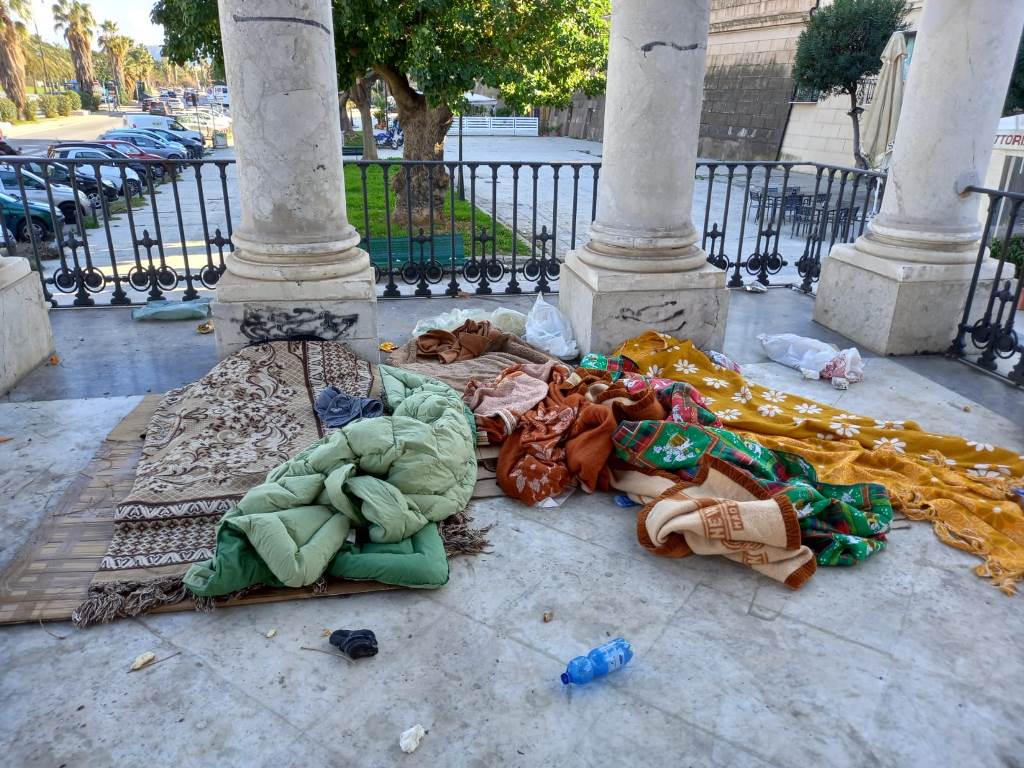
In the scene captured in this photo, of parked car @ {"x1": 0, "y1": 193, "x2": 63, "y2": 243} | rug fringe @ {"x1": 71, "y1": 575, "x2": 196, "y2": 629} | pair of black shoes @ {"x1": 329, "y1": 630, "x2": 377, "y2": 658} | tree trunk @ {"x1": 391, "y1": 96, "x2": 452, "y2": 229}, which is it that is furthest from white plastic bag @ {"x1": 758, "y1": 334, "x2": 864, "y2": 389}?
parked car @ {"x1": 0, "y1": 193, "x2": 63, "y2": 243}

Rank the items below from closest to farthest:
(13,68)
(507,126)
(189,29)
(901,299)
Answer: (901,299)
(189,29)
(507,126)
(13,68)

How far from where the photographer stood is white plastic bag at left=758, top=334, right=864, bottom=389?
518 cm

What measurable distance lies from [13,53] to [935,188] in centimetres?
5574

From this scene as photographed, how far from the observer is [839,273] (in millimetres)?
6090

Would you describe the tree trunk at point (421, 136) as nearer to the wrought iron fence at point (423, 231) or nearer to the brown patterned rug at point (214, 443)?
the wrought iron fence at point (423, 231)

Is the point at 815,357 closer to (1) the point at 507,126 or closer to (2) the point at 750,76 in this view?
(2) the point at 750,76

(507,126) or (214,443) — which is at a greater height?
(507,126)

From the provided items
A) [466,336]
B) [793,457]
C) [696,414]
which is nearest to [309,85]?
[466,336]

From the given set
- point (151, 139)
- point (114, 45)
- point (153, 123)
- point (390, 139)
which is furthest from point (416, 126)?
point (114, 45)

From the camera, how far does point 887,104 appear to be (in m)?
9.99

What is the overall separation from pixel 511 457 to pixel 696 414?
1024mm

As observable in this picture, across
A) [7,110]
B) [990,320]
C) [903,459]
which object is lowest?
[903,459]

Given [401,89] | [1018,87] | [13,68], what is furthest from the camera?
[13,68]

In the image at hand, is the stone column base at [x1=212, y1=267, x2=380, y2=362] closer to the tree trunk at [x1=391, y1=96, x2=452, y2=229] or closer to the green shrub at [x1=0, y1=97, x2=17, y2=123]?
the tree trunk at [x1=391, y1=96, x2=452, y2=229]
